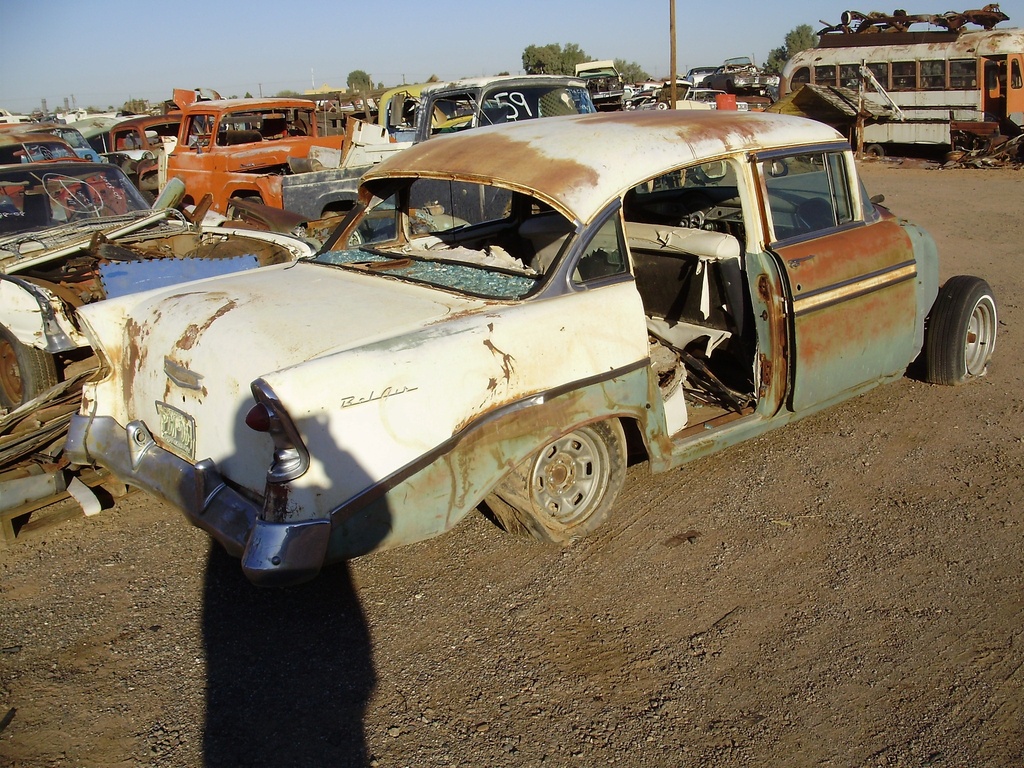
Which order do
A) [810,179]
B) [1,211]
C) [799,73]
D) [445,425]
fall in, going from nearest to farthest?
1. [445,425]
2. [810,179]
3. [1,211]
4. [799,73]

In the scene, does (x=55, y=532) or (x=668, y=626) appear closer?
(x=668, y=626)

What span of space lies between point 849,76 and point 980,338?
16.8 m

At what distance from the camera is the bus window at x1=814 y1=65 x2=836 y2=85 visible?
20.8 m

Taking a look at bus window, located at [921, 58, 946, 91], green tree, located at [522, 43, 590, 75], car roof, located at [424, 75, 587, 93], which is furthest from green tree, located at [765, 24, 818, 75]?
car roof, located at [424, 75, 587, 93]

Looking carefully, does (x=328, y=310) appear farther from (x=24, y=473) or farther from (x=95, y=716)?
(x=24, y=473)

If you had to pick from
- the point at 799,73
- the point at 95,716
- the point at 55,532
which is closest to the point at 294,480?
the point at 95,716

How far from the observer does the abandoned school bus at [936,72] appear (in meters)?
18.0

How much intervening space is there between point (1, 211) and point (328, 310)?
16.0 feet

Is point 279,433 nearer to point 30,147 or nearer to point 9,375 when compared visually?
point 9,375

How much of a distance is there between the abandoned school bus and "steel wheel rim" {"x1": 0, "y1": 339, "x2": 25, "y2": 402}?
18.5 metres

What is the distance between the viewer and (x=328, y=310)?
3629 millimetres

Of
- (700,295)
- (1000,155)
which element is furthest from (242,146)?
(1000,155)

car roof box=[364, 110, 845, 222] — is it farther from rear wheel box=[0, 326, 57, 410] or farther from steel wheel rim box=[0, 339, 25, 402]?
steel wheel rim box=[0, 339, 25, 402]

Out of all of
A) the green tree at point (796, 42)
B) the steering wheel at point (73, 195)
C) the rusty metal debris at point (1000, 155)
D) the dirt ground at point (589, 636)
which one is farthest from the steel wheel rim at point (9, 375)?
the green tree at point (796, 42)
